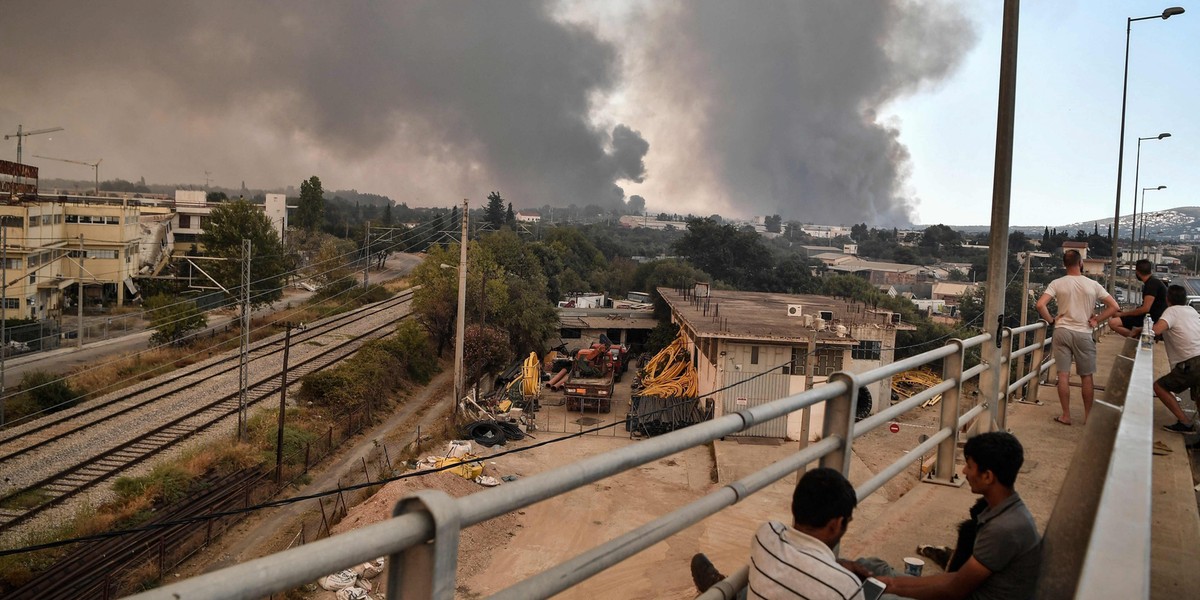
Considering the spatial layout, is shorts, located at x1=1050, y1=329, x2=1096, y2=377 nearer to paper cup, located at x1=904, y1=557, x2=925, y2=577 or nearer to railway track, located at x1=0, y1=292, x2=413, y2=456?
paper cup, located at x1=904, y1=557, x2=925, y2=577

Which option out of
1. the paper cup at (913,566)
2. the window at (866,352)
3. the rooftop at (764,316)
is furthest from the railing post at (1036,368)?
the window at (866,352)

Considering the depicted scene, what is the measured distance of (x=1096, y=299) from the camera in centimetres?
769

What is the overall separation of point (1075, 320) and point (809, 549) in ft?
22.0

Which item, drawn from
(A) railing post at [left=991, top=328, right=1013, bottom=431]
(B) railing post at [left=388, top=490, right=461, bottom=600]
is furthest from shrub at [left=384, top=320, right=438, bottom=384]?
(B) railing post at [left=388, top=490, right=461, bottom=600]

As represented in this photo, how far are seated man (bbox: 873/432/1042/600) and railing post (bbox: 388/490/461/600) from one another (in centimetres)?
222

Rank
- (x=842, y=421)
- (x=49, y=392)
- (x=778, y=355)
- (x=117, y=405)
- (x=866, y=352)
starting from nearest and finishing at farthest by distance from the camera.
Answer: (x=842, y=421)
(x=117, y=405)
(x=49, y=392)
(x=778, y=355)
(x=866, y=352)

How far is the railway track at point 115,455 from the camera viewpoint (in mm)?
18109

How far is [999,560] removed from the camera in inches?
117

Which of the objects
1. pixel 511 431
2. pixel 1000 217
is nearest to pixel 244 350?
pixel 511 431

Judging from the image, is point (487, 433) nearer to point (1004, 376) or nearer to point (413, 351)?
point (413, 351)

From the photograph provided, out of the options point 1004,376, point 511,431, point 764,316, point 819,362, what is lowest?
point 511,431

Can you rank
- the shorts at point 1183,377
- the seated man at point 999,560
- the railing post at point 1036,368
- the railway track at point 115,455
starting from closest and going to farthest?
the seated man at point 999,560 → the shorts at point 1183,377 → the railing post at point 1036,368 → the railway track at point 115,455

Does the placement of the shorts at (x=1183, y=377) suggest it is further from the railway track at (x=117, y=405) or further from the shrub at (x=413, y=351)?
the shrub at (x=413, y=351)

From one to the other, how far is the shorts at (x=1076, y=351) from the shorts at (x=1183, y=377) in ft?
3.52
